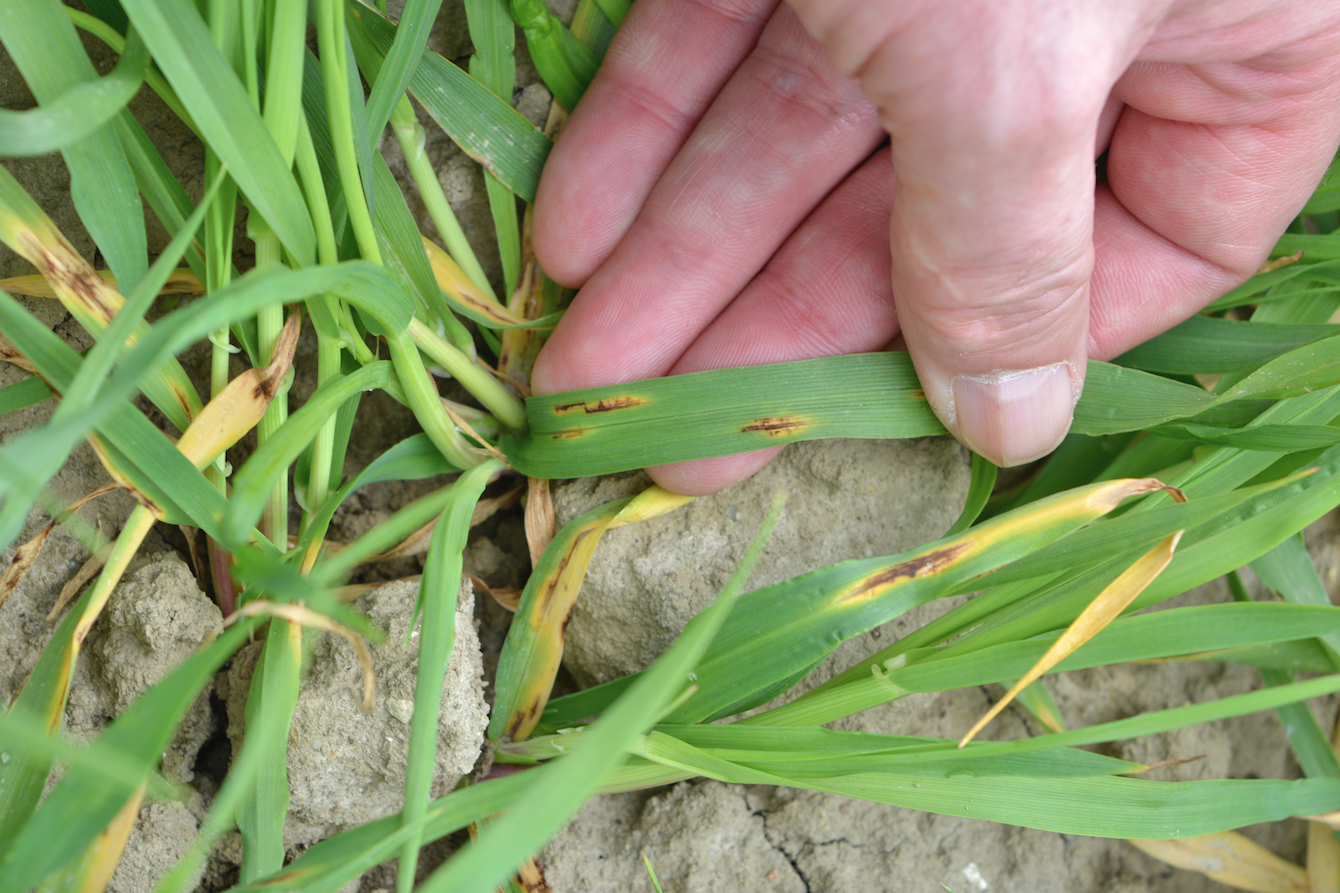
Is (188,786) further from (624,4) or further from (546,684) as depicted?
(624,4)

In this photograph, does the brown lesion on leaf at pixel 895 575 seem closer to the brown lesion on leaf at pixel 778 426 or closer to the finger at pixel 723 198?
the brown lesion on leaf at pixel 778 426

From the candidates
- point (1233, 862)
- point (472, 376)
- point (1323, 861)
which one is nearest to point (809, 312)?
point (472, 376)

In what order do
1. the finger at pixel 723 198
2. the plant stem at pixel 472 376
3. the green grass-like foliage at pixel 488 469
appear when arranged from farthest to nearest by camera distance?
1. the finger at pixel 723 198
2. the plant stem at pixel 472 376
3. the green grass-like foliage at pixel 488 469

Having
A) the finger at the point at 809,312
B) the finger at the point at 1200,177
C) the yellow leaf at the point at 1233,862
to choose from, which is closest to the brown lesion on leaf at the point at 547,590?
the finger at the point at 809,312

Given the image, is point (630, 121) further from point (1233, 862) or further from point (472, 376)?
point (1233, 862)

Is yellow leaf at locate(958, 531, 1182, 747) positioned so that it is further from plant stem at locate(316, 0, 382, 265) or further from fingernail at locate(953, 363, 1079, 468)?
plant stem at locate(316, 0, 382, 265)

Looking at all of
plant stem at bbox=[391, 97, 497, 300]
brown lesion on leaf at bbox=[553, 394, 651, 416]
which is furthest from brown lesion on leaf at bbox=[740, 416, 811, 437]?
plant stem at bbox=[391, 97, 497, 300]
